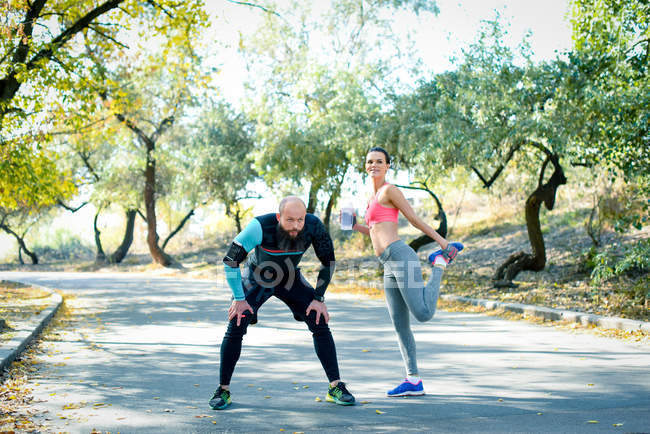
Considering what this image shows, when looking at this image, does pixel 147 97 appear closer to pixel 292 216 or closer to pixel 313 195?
pixel 313 195

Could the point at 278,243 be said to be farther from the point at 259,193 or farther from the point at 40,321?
the point at 259,193

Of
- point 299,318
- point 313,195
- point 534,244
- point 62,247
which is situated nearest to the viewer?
point 299,318

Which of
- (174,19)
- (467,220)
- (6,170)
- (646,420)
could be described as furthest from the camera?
(467,220)

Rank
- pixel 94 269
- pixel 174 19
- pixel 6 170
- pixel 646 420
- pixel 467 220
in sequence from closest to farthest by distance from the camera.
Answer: pixel 646 420
pixel 6 170
pixel 174 19
pixel 467 220
pixel 94 269

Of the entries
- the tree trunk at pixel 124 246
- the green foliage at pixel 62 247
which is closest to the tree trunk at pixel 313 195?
the tree trunk at pixel 124 246

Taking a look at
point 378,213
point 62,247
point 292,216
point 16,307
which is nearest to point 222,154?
point 16,307

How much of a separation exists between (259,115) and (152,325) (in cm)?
1361

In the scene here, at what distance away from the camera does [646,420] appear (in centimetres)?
425

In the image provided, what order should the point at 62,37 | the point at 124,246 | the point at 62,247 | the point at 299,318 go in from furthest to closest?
the point at 62,247
the point at 124,246
the point at 62,37
the point at 299,318

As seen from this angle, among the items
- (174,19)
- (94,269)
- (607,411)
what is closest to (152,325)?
(174,19)

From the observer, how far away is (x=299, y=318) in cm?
505

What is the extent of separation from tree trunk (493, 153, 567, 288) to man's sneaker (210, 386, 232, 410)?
33.6 ft

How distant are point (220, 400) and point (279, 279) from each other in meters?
0.99

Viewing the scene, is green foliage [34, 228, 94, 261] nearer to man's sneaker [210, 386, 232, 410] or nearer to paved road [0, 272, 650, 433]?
paved road [0, 272, 650, 433]
